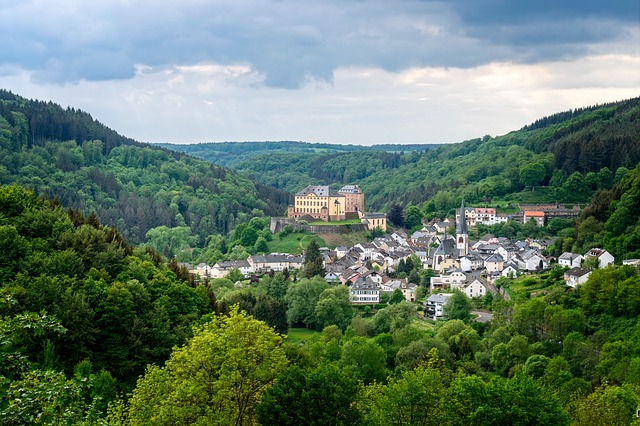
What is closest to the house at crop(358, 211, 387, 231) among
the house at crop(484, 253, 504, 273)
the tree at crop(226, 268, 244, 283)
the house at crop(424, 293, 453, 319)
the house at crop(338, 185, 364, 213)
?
the house at crop(338, 185, 364, 213)

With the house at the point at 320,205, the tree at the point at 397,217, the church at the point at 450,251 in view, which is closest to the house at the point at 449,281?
the church at the point at 450,251

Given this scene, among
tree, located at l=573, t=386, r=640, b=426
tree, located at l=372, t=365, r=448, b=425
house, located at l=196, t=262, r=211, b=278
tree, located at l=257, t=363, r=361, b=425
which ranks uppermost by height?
tree, located at l=257, t=363, r=361, b=425

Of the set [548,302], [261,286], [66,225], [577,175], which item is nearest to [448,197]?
[577,175]

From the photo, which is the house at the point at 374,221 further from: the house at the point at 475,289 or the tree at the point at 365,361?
the tree at the point at 365,361

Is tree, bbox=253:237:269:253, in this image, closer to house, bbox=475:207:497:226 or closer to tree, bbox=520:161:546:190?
house, bbox=475:207:497:226

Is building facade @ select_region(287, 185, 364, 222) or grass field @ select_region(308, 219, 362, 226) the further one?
building facade @ select_region(287, 185, 364, 222)

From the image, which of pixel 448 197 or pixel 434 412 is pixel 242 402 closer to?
pixel 434 412
